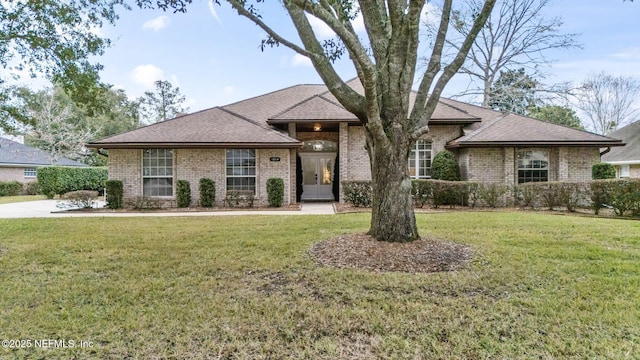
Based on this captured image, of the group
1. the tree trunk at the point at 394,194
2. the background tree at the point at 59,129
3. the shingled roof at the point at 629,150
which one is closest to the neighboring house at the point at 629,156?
the shingled roof at the point at 629,150

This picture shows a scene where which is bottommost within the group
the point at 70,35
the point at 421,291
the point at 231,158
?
the point at 421,291

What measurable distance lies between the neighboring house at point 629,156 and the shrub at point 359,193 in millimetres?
20305

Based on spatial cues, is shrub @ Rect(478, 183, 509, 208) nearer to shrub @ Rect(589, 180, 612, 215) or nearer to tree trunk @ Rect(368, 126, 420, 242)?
shrub @ Rect(589, 180, 612, 215)

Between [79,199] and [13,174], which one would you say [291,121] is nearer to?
[79,199]

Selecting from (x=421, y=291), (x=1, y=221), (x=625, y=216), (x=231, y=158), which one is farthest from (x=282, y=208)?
(x=625, y=216)

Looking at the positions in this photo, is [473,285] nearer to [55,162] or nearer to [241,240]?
[241,240]

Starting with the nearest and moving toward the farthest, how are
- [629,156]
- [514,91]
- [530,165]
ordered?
[530,165], [629,156], [514,91]

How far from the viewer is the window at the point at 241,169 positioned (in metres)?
14.3

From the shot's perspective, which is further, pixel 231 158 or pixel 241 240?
pixel 231 158

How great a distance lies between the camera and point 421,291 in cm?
411

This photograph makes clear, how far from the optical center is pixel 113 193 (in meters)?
13.6

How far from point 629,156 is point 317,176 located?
22341 mm

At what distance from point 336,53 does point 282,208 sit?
311 inches

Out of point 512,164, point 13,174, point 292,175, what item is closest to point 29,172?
point 13,174
